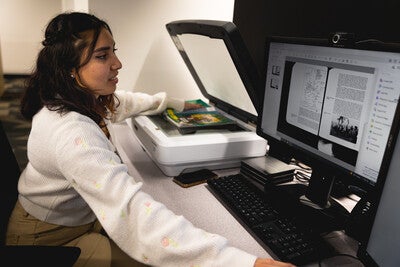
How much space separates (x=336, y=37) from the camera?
2.77ft

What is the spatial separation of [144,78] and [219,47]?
2.55 feet

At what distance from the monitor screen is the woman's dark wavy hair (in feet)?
1.80

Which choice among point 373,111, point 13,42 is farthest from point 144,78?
point 13,42

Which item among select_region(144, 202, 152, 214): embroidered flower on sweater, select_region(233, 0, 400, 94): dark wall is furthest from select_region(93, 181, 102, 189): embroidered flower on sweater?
select_region(233, 0, 400, 94): dark wall

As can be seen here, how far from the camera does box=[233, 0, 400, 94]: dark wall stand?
3.29 feet

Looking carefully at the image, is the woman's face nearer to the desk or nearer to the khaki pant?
the desk

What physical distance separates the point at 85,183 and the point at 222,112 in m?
0.89

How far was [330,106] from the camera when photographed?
0.90m

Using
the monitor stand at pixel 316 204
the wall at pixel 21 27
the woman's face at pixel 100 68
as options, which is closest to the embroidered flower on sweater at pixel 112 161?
the woman's face at pixel 100 68

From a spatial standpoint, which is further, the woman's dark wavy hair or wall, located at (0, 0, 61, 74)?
wall, located at (0, 0, 61, 74)

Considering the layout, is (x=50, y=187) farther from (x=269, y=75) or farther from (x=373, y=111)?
(x=373, y=111)

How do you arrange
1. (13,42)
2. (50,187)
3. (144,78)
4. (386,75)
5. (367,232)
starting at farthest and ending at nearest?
(13,42) → (144,78) → (50,187) → (386,75) → (367,232)

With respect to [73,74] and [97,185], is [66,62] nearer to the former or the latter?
[73,74]

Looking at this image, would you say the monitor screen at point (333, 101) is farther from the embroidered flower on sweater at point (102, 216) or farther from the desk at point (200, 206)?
the embroidered flower on sweater at point (102, 216)
